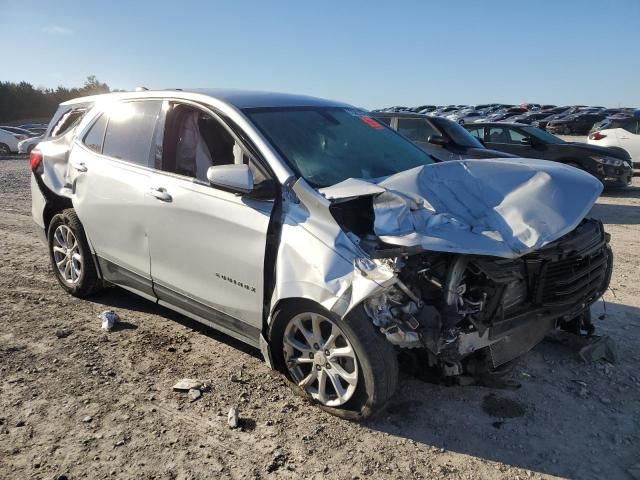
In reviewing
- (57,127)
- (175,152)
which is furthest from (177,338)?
(57,127)

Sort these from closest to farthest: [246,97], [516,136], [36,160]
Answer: [246,97] < [36,160] < [516,136]

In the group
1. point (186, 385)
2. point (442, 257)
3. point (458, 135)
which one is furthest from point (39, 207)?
point (458, 135)

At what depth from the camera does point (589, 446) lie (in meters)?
2.91

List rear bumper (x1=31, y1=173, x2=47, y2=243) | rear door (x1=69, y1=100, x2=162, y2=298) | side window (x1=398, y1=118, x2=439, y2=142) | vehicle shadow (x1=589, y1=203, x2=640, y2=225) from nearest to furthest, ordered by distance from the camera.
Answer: rear door (x1=69, y1=100, x2=162, y2=298) → rear bumper (x1=31, y1=173, x2=47, y2=243) → vehicle shadow (x1=589, y1=203, x2=640, y2=225) → side window (x1=398, y1=118, x2=439, y2=142)

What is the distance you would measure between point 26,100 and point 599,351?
68.2 m

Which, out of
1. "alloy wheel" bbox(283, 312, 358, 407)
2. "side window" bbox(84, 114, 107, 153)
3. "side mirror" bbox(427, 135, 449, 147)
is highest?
"side window" bbox(84, 114, 107, 153)

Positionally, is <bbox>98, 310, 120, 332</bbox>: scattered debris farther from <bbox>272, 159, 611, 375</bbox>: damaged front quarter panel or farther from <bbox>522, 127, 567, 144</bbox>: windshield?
<bbox>522, 127, 567, 144</bbox>: windshield

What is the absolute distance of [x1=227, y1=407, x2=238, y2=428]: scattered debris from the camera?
10.2 feet

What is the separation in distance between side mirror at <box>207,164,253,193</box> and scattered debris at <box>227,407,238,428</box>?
1.34m

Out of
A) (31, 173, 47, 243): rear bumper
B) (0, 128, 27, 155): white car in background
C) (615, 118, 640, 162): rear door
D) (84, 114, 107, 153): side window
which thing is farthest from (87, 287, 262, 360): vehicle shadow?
(0, 128, 27, 155): white car in background

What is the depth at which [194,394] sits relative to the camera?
345 centimetres

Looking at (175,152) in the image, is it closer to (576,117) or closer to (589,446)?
(589,446)

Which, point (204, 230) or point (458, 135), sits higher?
point (458, 135)

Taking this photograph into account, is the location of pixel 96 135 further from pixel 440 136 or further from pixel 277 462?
pixel 440 136
